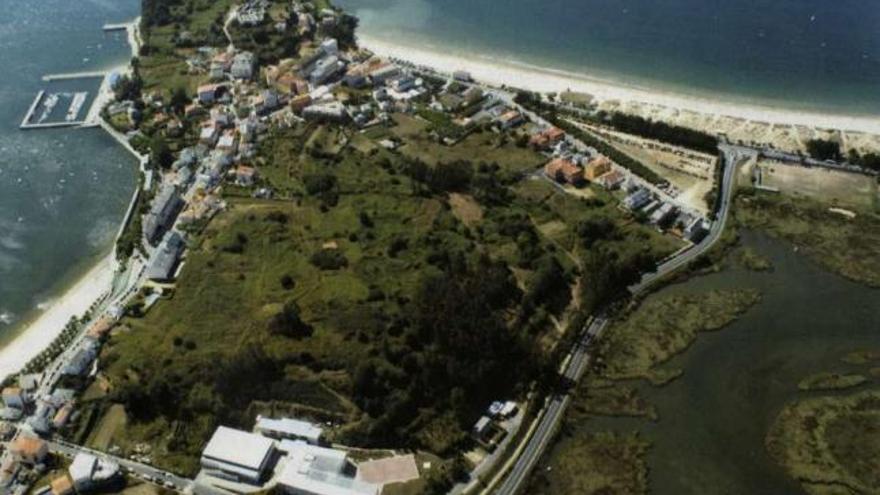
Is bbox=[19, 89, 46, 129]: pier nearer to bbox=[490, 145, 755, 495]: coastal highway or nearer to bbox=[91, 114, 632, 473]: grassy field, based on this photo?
bbox=[91, 114, 632, 473]: grassy field

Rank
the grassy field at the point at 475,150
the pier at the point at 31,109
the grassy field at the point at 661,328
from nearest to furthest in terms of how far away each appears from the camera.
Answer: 1. the grassy field at the point at 661,328
2. the grassy field at the point at 475,150
3. the pier at the point at 31,109

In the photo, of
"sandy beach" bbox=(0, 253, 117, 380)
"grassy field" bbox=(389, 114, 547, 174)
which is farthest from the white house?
"sandy beach" bbox=(0, 253, 117, 380)

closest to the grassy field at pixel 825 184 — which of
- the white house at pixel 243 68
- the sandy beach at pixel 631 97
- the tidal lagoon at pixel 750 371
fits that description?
the tidal lagoon at pixel 750 371

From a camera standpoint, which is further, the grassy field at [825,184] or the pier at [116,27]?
the pier at [116,27]

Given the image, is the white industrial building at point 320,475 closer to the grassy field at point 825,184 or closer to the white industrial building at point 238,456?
the white industrial building at point 238,456

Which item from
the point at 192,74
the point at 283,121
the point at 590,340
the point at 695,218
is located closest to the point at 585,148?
the point at 695,218

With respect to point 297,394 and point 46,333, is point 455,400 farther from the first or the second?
point 46,333

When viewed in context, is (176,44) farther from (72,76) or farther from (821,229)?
(821,229)
